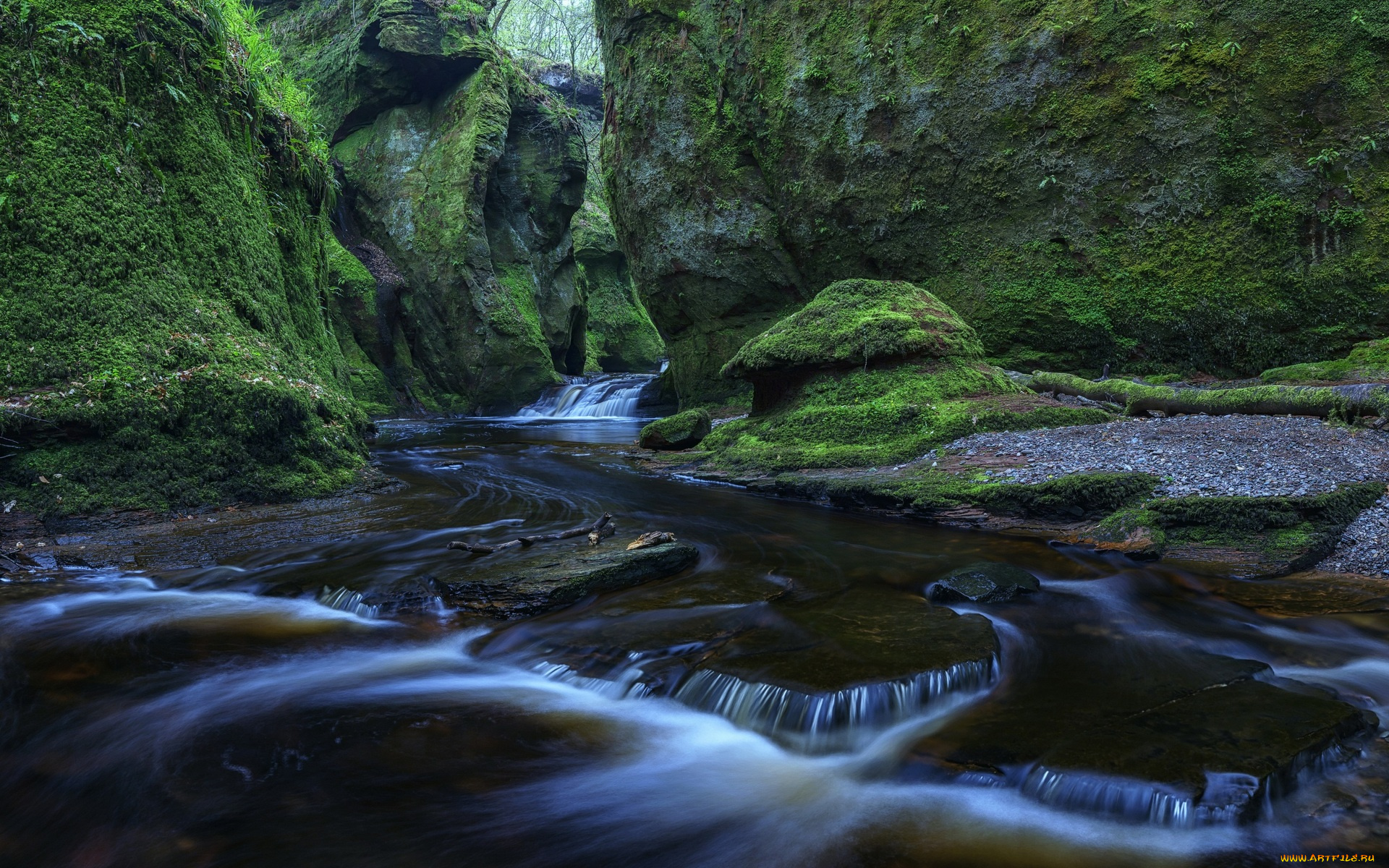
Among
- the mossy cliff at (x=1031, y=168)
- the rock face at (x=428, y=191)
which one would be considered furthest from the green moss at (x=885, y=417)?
the rock face at (x=428, y=191)

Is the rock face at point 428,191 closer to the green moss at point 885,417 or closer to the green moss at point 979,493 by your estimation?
the green moss at point 885,417

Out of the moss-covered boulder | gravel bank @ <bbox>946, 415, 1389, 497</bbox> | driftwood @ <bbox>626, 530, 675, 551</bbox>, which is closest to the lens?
driftwood @ <bbox>626, 530, 675, 551</bbox>

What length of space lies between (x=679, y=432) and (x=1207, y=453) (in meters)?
7.28

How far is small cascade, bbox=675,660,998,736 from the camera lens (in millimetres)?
3102

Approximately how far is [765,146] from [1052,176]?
6540mm

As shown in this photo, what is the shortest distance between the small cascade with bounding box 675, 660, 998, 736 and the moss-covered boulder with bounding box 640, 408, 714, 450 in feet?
26.8

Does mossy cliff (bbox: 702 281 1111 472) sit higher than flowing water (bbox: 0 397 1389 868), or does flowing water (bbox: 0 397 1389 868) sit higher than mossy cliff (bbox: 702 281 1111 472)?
mossy cliff (bbox: 702 281 1111 472)

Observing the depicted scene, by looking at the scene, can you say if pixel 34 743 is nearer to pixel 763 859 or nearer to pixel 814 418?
pixel 763 859

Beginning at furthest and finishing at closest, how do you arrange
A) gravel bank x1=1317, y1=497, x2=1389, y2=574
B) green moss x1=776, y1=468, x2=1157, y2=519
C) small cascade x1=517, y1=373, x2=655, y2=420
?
1. small cascade x1=517, y1=373, x2=655, y2=420
2. green moss x1=776, y1=468, x2=1157, y2=519
3. gravel bank x1=1317, y1=497, x2=1389, y2=574

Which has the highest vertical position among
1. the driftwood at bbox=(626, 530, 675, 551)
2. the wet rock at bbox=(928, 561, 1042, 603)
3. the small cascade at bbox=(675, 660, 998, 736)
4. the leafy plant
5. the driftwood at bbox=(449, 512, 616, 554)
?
the leafy plant

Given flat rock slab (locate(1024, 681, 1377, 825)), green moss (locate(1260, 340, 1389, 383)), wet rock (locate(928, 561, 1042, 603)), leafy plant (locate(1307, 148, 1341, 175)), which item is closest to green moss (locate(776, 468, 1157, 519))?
wet rock (locate(928, 561, 1042, 603))

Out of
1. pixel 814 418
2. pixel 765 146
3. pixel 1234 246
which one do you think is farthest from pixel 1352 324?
pixel 765 146

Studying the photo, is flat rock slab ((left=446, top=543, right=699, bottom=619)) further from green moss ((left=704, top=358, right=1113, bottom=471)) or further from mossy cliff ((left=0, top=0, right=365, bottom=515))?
green moss ((left=704, top=358, right=1113, bottom=471))

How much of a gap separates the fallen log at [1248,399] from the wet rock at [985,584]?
15.6 ft
